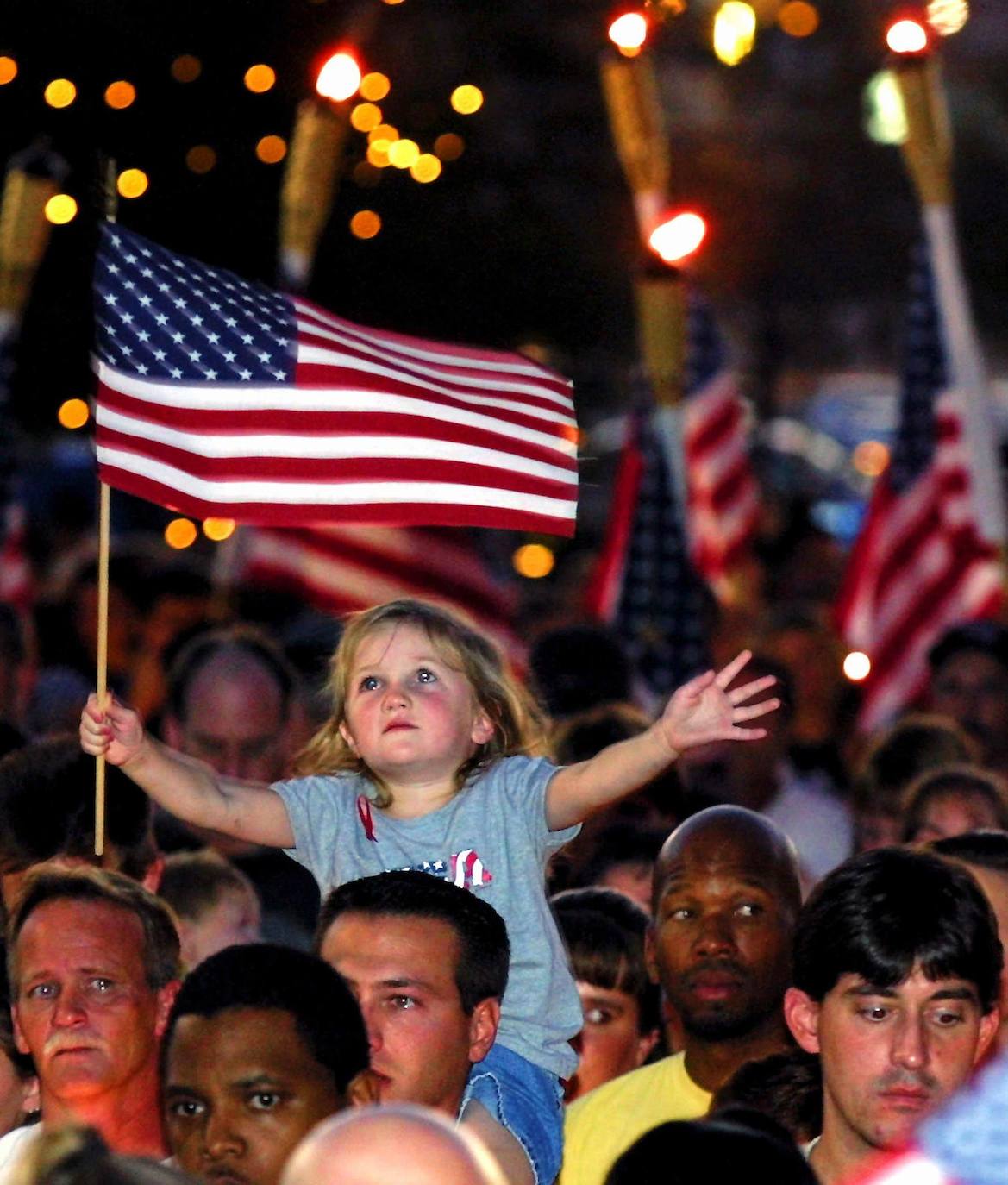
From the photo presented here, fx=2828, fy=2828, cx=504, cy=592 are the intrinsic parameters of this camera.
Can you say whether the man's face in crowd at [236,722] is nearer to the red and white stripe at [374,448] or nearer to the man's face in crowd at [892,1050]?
the red and white stripe at [374,448]

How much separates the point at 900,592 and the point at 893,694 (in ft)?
1.59

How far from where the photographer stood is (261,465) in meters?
7.15

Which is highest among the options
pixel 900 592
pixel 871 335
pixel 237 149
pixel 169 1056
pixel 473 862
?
pixel 871 335

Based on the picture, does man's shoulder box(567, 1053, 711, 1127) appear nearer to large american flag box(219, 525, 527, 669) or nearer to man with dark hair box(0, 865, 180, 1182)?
man with dark hair box(0, 865, 180, 1182)

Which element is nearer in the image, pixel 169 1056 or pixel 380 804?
pixel 169 1056

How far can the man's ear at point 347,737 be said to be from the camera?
6.71 m

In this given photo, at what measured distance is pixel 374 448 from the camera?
7.20 m

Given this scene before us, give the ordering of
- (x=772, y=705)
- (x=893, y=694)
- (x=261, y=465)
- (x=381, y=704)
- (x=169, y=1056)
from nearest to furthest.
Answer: (x=169, y=1056)
(x=772, y=705)
(x=381, y=704)
(x=261, y=465)
(x=893, y=694)

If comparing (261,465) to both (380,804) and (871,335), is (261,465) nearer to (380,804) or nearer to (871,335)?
(380,804)

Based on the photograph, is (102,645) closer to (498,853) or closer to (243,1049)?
(498,853)

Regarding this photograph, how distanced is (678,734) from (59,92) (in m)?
10.1

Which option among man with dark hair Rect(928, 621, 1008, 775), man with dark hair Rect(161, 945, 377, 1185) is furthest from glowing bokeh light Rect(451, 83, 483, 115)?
man with dark hair Rect(161, 945, 377, 1185)

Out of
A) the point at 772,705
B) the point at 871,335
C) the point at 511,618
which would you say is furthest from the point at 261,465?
the point at 871,335

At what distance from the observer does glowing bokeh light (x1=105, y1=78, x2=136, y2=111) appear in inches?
615
